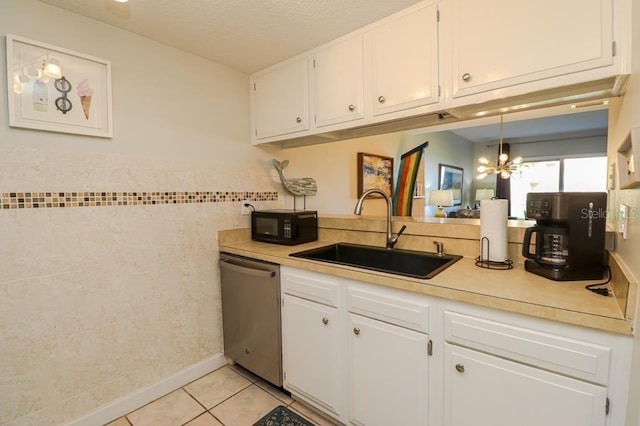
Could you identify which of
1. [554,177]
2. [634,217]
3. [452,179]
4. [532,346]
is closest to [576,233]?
[634,217]

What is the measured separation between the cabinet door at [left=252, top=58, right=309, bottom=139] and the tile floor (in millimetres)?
1757

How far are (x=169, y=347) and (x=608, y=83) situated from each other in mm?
2664

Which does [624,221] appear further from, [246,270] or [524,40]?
[246,270]

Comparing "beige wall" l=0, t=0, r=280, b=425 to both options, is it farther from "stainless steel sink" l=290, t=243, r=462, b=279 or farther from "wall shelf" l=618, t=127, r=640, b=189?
"wall shelf" l=618, t=127, r=640, b=189

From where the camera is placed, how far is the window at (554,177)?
17.3ft

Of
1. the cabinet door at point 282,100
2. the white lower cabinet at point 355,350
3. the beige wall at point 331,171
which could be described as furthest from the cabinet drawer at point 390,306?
the beige wall at point 331,171

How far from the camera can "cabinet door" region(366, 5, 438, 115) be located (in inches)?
58.1

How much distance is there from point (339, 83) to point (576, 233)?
1.42 metres

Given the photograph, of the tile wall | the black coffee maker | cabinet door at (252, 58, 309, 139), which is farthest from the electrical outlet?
the black coffee maker

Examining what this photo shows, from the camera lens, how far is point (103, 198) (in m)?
1.67

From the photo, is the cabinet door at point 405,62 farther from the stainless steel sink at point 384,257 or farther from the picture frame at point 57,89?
the picture frame at point 57,89

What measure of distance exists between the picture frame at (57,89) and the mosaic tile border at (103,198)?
0.33m

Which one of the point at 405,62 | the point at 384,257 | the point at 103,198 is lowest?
the point at 384,257

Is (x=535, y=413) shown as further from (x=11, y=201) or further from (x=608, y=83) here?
(x=11, y=201)
